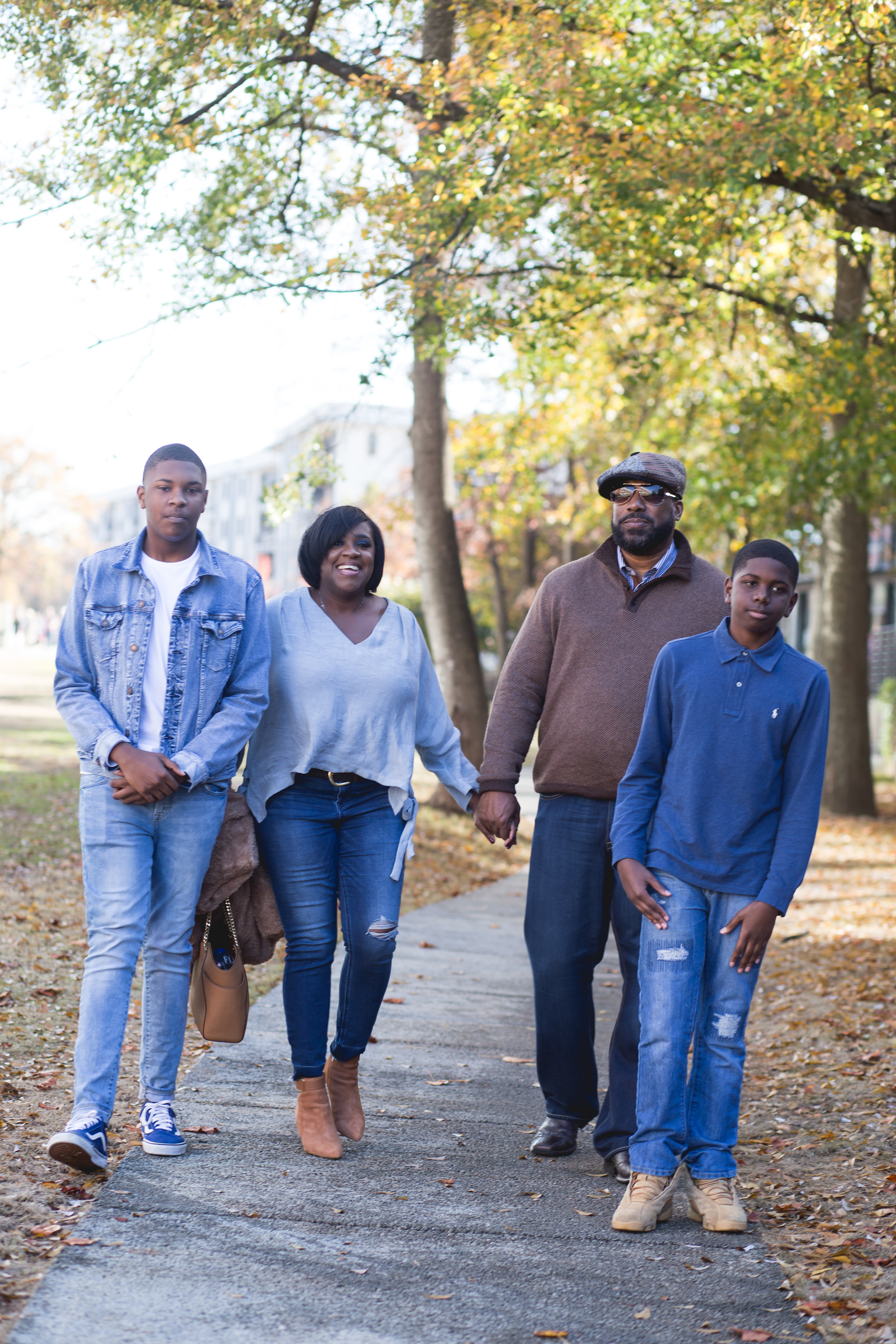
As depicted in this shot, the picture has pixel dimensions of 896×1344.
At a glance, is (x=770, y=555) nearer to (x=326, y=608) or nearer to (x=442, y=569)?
(x=326, y=608)

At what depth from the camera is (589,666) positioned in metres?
4.83

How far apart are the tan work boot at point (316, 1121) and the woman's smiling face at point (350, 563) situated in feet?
5.27

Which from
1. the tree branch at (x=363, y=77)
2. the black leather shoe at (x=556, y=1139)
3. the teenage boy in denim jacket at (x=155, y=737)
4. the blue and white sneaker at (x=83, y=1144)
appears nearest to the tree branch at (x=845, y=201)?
the tree branch at (x=363, y=77)

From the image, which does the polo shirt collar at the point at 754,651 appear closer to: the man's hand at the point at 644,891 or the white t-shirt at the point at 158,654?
the man's hand at the point at 644,891

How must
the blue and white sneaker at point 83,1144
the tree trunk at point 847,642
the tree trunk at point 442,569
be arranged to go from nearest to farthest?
the blue and white sneaker at point 83,1144 < the tree trunk at point 442,569 < the tree trunk at point 847,642

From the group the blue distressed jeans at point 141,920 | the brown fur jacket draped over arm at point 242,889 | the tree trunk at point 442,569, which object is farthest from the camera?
the tree trunk at point 442,569

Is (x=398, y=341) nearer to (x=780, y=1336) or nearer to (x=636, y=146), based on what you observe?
(x=636, y=146)

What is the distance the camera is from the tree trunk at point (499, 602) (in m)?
35.8

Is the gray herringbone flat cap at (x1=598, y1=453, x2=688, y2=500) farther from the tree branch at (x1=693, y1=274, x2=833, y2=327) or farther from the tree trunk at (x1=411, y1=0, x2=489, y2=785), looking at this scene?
the tree trunk at (x1=411, y1=0, x2=489, y2=785)

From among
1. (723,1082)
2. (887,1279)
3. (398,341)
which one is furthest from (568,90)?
(887,1279)

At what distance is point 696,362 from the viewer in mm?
20281

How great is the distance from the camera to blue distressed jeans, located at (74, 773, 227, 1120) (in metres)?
4.28

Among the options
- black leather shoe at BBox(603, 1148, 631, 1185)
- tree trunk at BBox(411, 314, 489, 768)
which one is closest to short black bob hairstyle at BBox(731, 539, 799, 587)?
→ black leather shoe at BBox(603, 1148, 631, 1185)

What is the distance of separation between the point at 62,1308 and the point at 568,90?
7.89 m
